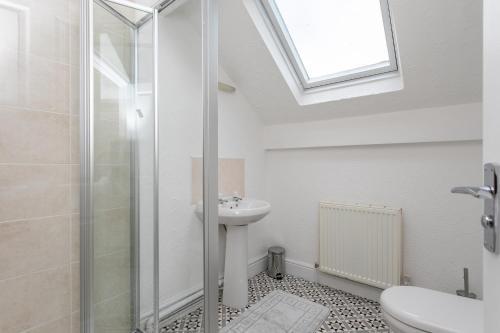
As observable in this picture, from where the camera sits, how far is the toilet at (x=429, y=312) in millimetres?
1064

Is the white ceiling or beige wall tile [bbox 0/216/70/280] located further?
the white ceiling

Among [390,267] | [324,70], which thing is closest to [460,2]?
[324,70]

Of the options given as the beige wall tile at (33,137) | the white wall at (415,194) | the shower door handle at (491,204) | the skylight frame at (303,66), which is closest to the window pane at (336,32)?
the skylight frame at (303,66)

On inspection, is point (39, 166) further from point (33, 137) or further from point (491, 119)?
point (491, 119)

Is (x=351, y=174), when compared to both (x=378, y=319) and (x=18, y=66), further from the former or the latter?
(x=18, y=66)

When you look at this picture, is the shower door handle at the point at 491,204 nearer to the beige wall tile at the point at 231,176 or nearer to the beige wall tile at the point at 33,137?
the beige wall tile at the point at 33,137

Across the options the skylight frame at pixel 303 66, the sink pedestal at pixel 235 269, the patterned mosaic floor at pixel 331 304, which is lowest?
the patterned mosaic floor at pixel 331 304

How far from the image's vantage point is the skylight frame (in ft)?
5.36

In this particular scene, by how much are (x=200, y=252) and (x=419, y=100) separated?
1.77m

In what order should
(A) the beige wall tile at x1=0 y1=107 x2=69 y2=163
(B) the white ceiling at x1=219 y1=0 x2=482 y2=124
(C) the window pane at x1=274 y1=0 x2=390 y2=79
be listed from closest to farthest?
(A) the beige wall tile at x1=0 y1=107 x2=69 y2=163 → (B) the white ceiling at x1=219 y1=0 x2=482 y2=124 → (C) the window pane at x1=274 y1=0 x2=390 y2=79

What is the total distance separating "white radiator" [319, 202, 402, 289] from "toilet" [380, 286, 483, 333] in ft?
1.72

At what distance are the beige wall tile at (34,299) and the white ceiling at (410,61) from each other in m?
1.81

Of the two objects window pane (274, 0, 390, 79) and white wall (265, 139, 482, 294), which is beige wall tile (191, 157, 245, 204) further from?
window pane (274, 0, 390, 79)

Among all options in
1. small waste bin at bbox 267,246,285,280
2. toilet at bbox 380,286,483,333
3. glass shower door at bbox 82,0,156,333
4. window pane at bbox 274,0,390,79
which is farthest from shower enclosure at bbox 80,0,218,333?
small waste bin at bbox 267,246,285,280
